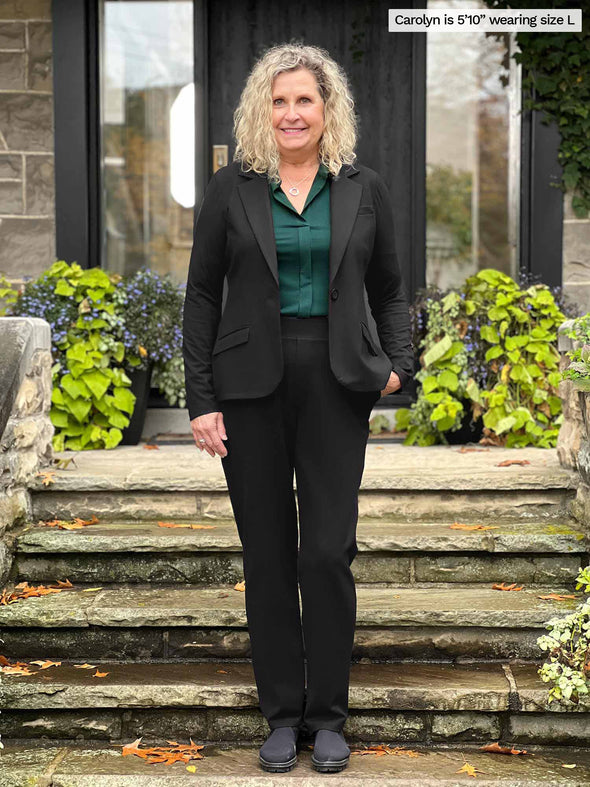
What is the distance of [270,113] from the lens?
7.97 ft

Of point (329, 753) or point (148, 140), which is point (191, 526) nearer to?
point (329, 753)

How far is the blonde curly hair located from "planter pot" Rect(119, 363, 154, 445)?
2.62m

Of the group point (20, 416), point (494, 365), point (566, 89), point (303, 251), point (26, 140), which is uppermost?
point (566, 89)

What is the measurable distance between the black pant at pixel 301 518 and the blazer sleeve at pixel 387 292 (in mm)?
161

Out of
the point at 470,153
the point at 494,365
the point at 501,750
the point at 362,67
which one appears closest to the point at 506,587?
the point at 501,750

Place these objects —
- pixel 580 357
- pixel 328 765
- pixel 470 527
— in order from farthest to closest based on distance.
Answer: pixel 470 527 < pixel 580 357 < pixel 328 765

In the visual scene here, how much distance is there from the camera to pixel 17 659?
313cm

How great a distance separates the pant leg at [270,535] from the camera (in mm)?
2492

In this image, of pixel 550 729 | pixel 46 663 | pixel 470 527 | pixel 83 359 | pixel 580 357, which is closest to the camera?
pixel 550 729

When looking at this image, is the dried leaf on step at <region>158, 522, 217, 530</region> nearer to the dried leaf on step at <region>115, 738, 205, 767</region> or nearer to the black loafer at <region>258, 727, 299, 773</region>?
the dried leaf on step at <region>115, 738, 205, 767</region>

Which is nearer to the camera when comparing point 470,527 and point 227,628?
point 227,628

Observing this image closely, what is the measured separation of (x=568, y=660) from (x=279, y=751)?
82 cm

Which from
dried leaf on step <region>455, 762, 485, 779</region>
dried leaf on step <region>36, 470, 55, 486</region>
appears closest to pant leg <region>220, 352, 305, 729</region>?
dried leaf on step <region>455, 762, 485, 779</region>

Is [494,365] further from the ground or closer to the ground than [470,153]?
closer to the ground
